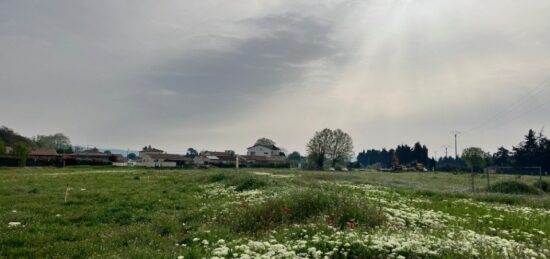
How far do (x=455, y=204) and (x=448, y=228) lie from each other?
27.5 ft

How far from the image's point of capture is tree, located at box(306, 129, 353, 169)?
122 m

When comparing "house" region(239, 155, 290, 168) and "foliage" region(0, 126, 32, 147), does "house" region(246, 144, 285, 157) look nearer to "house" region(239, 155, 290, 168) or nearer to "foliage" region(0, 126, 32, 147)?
"house" region(239, 155, 290, 168)

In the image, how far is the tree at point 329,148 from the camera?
121500 millimetres

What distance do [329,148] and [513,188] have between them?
9236 centimetres

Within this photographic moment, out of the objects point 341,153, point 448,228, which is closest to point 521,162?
point 341,153

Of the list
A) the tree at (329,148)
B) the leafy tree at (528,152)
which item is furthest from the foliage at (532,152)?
the tree at (329,148)

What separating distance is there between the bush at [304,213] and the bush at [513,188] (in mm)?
24997

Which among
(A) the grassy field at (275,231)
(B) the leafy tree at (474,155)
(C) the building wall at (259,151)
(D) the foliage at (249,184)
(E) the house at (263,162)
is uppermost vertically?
(C) the building wall at (259,151)

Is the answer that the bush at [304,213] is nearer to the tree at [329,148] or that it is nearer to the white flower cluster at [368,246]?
the white flower cluster at [368,246]

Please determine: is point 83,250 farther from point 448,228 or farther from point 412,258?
point 448,228

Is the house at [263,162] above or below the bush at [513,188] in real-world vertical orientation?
above

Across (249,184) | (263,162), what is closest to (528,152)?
(263,162)

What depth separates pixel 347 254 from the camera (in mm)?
8234

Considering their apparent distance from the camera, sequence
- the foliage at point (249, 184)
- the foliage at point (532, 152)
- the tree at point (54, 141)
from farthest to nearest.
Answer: the tree at point (54, 141) → the foliage at point (532, 152) → the foliage at point (249, 184)
